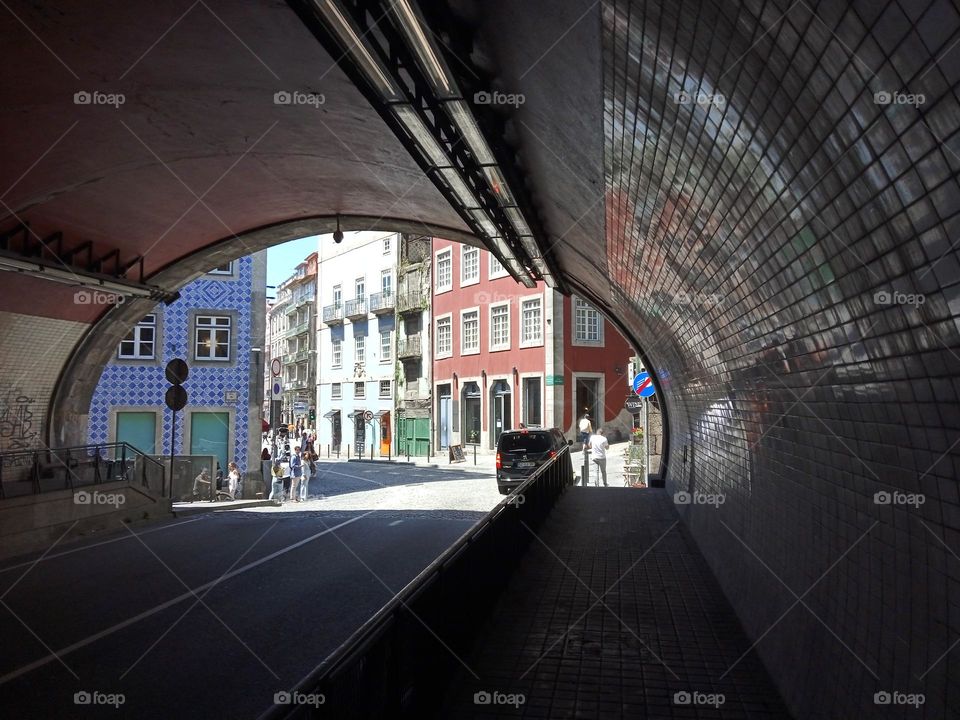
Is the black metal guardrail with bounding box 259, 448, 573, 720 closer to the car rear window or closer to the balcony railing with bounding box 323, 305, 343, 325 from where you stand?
the car rear window

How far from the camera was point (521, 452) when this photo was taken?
22.1 meters

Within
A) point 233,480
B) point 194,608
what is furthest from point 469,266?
point 194,608

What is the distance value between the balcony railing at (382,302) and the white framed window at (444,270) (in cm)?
510

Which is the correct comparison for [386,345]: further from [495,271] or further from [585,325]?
[585,325]

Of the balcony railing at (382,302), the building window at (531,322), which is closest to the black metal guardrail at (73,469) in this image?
the building window at (531,322)

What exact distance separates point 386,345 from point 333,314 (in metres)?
8.34

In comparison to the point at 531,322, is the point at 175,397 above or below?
below

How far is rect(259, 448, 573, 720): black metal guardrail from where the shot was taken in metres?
3.31

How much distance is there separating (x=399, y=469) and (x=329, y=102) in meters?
28.6

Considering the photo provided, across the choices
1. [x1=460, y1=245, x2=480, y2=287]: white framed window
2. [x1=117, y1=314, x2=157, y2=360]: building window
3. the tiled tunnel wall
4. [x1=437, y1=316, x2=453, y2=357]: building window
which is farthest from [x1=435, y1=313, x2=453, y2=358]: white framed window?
the tiled tunnel wall

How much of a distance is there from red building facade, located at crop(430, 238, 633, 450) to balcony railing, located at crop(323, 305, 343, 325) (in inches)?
531

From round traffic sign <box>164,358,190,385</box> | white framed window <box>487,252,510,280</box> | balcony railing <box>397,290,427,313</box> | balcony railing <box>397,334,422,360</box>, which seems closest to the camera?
round traffic sign <box>164,358,190,385</box>

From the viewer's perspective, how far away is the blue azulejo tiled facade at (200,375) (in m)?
27.9

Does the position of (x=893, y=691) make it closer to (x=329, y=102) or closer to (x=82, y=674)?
(x=82, y=674)
